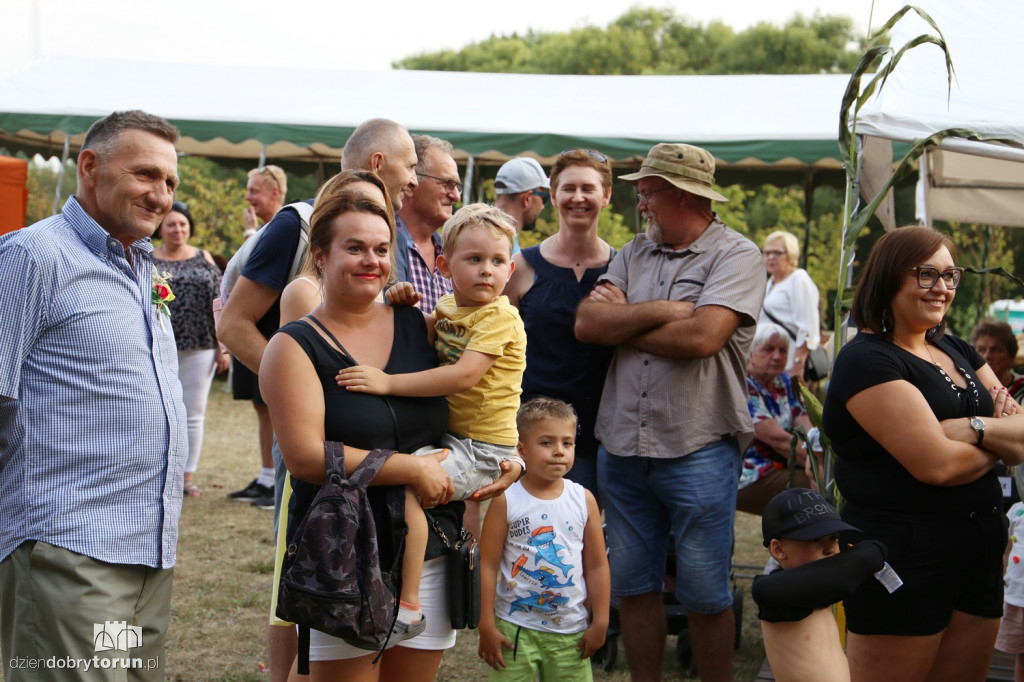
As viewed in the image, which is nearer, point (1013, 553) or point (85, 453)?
point (85, 453)

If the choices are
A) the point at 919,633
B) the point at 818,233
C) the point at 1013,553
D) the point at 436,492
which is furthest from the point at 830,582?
the point at 818,233

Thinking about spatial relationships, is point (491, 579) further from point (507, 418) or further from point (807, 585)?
point (807, 585)

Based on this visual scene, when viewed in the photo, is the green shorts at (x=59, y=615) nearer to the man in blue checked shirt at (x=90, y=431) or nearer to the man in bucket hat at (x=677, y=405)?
the man in blue checked shirt at (x=90, y=431)

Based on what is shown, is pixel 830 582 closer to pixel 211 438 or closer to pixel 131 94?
pixel 211 438

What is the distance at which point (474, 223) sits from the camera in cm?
283

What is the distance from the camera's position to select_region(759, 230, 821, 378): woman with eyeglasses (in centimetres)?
929

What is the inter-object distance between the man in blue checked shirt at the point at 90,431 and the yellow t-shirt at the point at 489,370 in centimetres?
75

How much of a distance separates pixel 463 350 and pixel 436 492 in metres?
0.43

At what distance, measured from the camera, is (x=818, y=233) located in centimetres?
1886

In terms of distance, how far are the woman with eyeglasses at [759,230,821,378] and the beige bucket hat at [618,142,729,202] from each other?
5.44m

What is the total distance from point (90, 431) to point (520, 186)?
10.2ft

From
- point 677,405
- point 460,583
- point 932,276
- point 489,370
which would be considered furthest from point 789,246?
point 460,583

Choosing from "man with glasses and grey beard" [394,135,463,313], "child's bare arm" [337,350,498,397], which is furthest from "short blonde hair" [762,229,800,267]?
"child's bare arm" [337,350,498,397]
